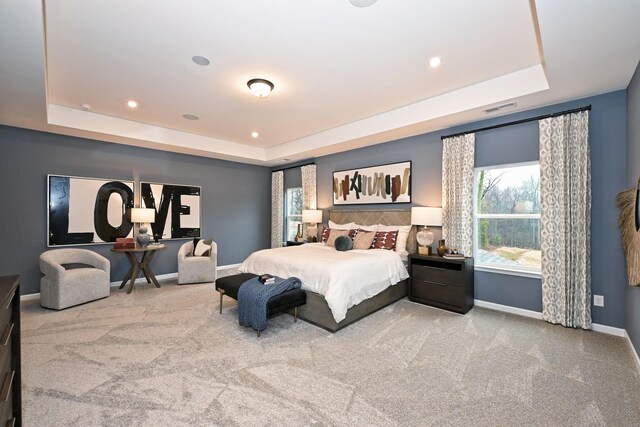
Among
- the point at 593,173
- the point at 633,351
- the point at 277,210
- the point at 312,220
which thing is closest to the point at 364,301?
the point at 633,351

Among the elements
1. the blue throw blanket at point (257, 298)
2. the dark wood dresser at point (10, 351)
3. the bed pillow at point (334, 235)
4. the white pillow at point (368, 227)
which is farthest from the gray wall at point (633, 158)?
the dark wood dresser at point (10, 351)

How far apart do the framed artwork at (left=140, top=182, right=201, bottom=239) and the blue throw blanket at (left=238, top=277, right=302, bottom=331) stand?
3.23 meters

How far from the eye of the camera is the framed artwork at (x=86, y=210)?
4613mm

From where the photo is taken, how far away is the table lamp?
20.2ft

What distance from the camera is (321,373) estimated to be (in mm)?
2393

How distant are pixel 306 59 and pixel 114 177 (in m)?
4.34

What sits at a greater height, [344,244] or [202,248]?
[344,244]

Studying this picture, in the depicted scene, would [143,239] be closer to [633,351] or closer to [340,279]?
[340,279]

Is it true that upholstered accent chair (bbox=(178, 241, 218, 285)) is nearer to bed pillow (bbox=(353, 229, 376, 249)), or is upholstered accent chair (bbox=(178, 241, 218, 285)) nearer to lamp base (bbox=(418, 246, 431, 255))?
bed pillow (bbox=(353, 229, 376, 249))

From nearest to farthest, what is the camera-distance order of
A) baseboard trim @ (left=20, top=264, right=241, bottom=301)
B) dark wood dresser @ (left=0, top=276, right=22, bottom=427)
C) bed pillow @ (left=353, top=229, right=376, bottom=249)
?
dark wood dresser @ (left=0, top=276, right=22, bottom=427), baseboard trim @ (left=20, top=264, right=241, bottom=301), bed pillow @ (left=353, top=229, right=376, bottom=249)

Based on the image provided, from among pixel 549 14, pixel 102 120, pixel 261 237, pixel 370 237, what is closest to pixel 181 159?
pixel 102 120

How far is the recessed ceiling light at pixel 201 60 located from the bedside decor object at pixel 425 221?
3374mm

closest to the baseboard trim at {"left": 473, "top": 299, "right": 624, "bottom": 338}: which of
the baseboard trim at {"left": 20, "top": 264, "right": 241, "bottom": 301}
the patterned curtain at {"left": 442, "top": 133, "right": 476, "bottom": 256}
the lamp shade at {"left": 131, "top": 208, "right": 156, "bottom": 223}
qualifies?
the patterned curtain at {"left": 442, "top": 133, "right": 476, "bottom": 256}

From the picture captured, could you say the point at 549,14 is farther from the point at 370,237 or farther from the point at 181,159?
the point at 181,159
